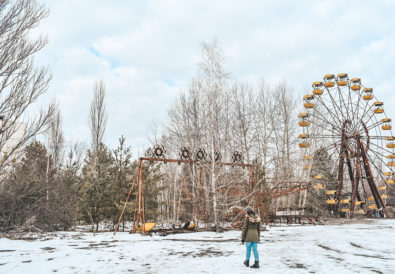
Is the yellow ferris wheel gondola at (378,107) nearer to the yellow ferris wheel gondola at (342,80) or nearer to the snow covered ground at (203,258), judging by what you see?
the yellow ferris wheel gondola at (342,80)

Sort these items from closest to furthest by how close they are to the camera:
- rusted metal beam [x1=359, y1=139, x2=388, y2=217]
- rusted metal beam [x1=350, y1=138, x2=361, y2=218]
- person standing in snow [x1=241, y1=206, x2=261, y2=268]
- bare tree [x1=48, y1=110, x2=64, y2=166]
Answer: person standing in snow [x1=241, y1=206, x2=261, y2=268] → rusted metal beam [x1=350, y1=138, x2=361, y2=218] → rusted metal beam [x1=359, y1=139, x2=388, y2=217] → bare tree [x1=48, y1=110, x2=64, y2=166]

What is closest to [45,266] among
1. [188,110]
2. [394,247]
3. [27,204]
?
[27,204]

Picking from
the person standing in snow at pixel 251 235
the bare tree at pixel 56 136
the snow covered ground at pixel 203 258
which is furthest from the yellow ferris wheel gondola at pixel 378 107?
the bare tree at pixel 56 136

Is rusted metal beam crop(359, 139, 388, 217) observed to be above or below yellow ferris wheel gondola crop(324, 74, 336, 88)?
below

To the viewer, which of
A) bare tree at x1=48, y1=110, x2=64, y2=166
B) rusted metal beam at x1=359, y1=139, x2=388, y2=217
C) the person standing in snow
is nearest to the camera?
the person standing in snow

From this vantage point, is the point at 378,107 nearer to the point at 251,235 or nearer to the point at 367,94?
the point at 367,94

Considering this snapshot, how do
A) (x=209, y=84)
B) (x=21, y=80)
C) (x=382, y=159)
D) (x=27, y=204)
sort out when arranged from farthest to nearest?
(x=382, y=159) → (x=209, y=84) → (x=27, y=204) → (x=21, y=80)

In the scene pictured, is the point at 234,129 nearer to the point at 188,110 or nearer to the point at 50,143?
the point at 188,110

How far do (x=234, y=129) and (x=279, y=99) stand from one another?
21.1 ft

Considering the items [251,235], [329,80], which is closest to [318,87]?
[329,80]

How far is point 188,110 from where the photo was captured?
2392 centimetres

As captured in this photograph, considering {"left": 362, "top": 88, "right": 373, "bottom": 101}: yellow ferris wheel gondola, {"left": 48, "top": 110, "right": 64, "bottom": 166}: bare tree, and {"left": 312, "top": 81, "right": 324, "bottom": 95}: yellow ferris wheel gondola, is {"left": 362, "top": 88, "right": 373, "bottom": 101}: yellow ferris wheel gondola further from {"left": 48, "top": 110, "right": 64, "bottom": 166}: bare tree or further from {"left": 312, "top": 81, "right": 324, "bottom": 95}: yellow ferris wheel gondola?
{"left": 48, "top": 110, "right": 64, "bottom": 166}: bare tree

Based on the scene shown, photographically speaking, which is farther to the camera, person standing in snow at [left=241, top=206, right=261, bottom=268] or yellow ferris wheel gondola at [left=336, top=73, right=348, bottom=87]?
yellow ferris wheel gondola at [left=336, top=73, right=348, bottom=87]

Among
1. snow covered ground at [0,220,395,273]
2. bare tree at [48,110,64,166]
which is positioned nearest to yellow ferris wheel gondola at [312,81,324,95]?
snow covered ground at [0,220,395,273]
